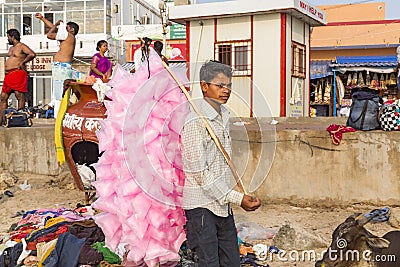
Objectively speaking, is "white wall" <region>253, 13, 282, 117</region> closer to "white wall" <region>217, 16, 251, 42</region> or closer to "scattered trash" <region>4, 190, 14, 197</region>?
"white wall" <region>217, 16, 251, 42</region>

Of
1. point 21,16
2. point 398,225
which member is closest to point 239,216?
point 398,225

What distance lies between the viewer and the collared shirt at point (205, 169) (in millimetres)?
3436

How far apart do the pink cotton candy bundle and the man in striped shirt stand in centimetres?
20

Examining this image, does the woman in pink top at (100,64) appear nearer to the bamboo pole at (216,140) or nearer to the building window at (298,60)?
the bamboo pole at (216,140)

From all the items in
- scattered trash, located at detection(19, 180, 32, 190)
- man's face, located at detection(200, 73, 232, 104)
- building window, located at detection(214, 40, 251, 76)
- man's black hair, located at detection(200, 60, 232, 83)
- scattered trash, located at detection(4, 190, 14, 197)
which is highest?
building window, located at detection(214, 40, 251, 76)

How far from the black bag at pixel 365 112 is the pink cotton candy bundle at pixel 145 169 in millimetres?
3554

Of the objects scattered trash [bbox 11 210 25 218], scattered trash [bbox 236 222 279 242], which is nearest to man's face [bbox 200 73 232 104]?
scattered trash [bbox 236 222 279 242]

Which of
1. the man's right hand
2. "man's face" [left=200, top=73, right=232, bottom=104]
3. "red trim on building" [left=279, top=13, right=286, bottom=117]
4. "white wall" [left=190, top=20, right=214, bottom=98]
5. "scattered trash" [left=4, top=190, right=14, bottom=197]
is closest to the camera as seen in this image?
the man's right hand

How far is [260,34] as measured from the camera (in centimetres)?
1312

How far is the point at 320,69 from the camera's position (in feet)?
61.6

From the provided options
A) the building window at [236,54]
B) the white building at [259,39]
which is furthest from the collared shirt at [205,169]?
the building window at [236,54]

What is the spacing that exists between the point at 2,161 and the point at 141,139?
6.12 m

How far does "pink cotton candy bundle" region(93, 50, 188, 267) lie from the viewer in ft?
12.0

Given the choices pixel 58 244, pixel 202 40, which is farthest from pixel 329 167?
pixel 202 40
